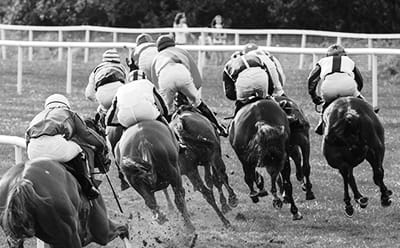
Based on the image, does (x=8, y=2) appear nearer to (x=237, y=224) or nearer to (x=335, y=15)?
(x=335, y=15)

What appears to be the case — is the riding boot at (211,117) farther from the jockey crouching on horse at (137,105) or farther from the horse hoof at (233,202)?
the jockey crouching on horse at (137,105)

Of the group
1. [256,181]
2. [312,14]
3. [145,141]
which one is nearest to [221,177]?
[256,181]

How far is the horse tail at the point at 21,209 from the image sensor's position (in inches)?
364

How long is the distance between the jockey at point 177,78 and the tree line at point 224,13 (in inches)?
813

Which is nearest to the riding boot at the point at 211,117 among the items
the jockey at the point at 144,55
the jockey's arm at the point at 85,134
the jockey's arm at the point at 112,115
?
the jockey's arm at the point at 112,115

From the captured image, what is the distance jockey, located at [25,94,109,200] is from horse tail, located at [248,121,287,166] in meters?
2.71

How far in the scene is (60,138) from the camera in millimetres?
10219

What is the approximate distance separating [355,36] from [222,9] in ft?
32.5

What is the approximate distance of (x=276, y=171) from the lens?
13.2 meters

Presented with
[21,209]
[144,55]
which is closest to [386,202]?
[144,55]

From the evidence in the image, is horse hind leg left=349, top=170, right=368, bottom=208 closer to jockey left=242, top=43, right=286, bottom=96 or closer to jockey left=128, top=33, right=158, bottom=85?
jockey left=242, top=43, right=286, bottom=96

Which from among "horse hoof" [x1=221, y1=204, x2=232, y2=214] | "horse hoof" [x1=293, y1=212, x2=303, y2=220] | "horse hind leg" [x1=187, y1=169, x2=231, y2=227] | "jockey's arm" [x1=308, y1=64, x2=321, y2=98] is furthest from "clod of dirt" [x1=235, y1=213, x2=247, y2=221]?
"jockey's arm" [x1=308, y1=64, x2=321, y2=98]

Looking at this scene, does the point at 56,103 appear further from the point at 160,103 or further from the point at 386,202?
the point at 386,202

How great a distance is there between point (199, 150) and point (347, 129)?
176cm
